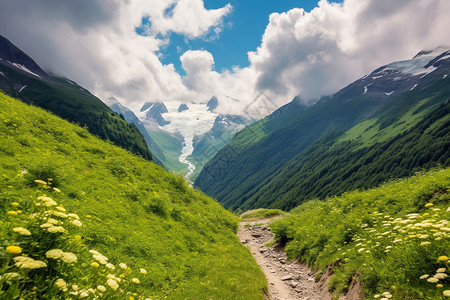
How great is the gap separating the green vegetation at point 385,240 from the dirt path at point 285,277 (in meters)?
0.91

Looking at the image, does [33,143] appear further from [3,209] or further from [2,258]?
[2,258]

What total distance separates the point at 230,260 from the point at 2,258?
46.7ft

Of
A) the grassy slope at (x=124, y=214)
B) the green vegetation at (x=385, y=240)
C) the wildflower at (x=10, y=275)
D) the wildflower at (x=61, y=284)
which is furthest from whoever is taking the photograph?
the grassy slope at (x=124, y=214)

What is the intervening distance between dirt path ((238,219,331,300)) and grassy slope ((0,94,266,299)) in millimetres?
1621

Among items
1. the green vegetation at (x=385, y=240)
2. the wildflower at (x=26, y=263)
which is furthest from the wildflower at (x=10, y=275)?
the green vegetation at (x=385, y=240)

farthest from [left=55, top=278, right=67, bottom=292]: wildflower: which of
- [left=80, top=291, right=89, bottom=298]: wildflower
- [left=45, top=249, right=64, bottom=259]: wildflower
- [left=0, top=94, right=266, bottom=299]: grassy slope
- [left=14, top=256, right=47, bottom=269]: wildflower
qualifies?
[left=0, top=94, right=266, bottom=299]: grassy slope

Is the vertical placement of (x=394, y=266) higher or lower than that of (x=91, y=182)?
lower

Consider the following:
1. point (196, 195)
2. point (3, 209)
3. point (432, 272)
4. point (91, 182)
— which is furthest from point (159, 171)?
point (432, 272)

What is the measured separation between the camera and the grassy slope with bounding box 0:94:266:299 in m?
10.7

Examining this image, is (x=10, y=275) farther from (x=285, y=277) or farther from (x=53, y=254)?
(x=285, y=277)

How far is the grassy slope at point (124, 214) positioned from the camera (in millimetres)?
10711

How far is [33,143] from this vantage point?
16.1 meters

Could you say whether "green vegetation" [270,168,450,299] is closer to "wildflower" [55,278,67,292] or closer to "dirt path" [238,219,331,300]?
"dirt path" [238,219,331,300]

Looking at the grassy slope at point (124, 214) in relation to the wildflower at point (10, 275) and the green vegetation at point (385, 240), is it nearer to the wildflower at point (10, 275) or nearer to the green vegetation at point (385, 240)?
the wildflower at point (10, 275)
